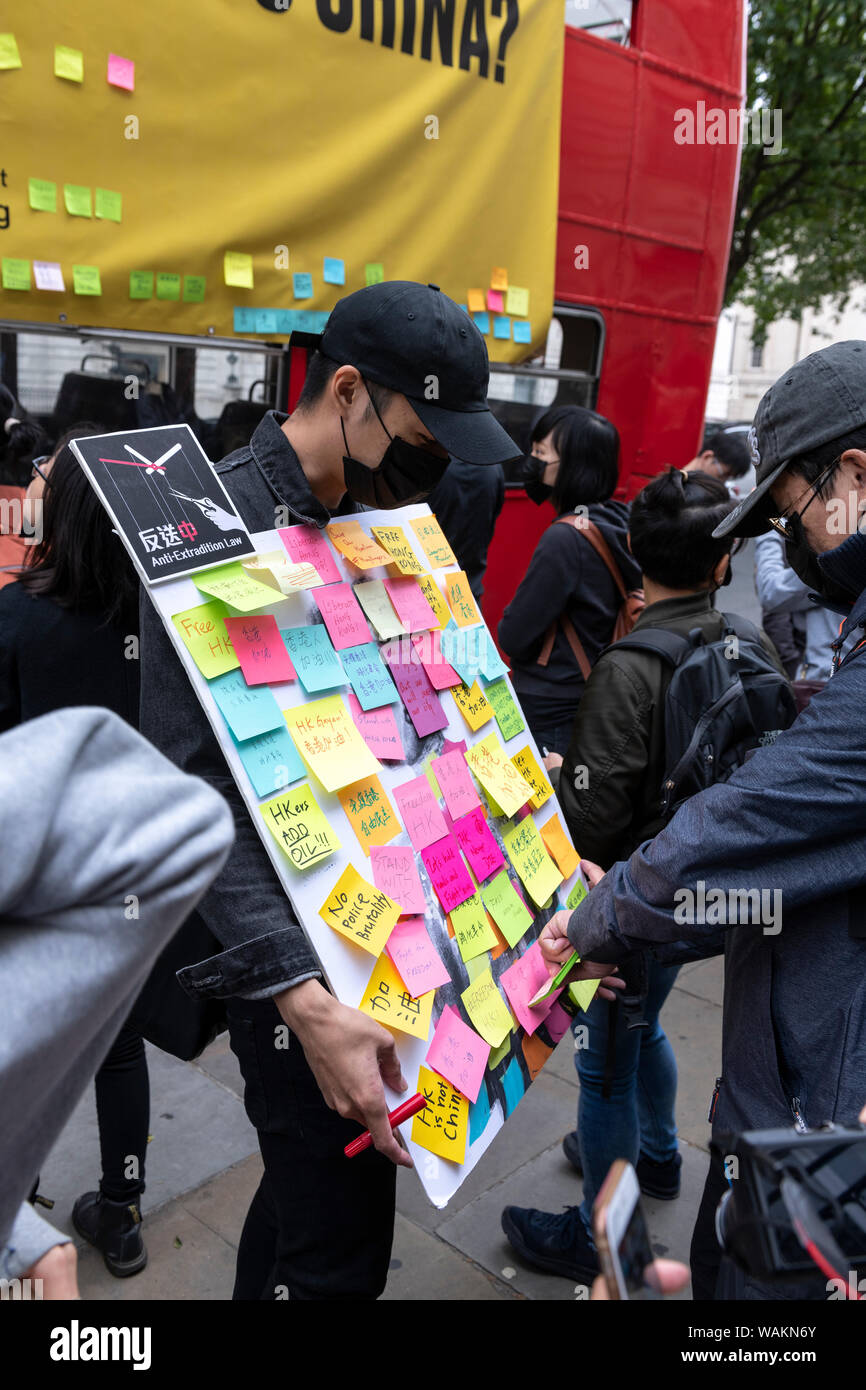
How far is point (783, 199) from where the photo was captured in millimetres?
13516

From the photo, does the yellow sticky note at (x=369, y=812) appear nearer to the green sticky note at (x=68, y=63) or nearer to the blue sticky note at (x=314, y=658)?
the blue sticky note at (x=314, y=658)

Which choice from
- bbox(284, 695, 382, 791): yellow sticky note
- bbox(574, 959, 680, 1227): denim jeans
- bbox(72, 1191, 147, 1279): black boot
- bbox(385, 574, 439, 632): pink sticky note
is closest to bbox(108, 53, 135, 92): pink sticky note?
bbox(385, 574, 439, 632): pink sticky note

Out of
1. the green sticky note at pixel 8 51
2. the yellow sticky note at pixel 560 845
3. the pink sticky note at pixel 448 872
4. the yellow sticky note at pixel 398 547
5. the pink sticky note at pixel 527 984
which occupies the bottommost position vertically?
the pink sticky note at pixel 527 984

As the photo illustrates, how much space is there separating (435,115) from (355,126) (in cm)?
46

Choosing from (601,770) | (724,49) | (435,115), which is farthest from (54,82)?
(724,49)

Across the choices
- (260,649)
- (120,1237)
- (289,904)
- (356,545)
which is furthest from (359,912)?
(120,1237)

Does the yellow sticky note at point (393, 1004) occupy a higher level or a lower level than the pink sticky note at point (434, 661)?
lower

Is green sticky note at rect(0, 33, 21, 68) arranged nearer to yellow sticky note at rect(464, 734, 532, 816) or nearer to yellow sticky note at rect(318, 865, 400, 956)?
yellow sticky note at rect(464, 734, 532, 816)

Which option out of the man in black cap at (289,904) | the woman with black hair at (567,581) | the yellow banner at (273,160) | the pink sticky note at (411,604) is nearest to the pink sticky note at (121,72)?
the yellow banner at (273,160)

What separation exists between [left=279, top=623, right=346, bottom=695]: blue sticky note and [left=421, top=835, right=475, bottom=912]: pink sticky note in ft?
1.07

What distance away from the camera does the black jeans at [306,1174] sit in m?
1.63

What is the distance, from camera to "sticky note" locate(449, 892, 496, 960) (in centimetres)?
174

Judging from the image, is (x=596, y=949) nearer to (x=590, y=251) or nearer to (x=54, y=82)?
(x=54, y=82)

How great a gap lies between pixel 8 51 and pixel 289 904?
2.92 metres
